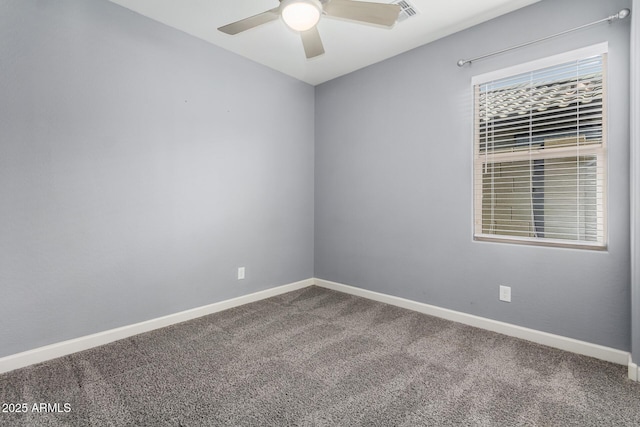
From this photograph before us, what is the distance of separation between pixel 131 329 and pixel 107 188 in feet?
3.55

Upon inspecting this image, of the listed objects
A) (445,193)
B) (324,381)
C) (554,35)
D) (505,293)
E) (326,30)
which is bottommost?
(324,381)

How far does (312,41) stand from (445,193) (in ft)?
5.42

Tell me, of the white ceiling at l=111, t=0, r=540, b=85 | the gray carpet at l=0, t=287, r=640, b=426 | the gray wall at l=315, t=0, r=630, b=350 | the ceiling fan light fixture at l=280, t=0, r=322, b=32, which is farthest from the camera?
the white ceiling at l=111, t=0, r=540, b=85

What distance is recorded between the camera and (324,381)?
1818 mm

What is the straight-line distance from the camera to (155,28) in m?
2.50

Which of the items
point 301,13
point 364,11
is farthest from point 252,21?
point 364,11

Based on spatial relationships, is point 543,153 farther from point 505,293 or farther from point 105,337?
point 105,337

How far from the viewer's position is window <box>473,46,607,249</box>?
2.11m

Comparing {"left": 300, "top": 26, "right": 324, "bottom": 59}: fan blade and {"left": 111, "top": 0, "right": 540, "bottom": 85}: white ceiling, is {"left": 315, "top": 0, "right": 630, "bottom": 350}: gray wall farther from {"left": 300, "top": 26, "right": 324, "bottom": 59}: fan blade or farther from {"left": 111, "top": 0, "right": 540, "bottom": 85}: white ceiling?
{"left": 300, "top": 26, "right": 324, "bottom": 59}: fan blade

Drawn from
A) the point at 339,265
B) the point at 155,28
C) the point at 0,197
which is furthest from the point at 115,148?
the point at 339,265

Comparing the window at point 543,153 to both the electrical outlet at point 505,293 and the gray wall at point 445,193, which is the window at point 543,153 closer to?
the gray wall at point 445,193

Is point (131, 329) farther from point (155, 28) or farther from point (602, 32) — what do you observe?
point (602, 32)

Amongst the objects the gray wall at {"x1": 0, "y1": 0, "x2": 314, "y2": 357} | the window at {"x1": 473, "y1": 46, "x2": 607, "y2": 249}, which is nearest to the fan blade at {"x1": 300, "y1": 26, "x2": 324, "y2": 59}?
the gray wall at {"x1": 0, "y1": 0, "x2": 314, "y2": 357}

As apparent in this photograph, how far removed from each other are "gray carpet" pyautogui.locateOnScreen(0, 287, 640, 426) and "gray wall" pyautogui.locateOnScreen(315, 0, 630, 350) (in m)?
0.35
